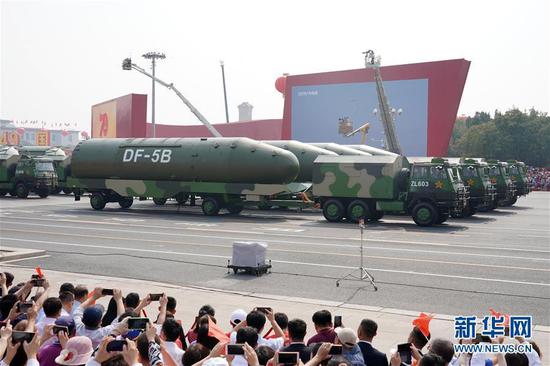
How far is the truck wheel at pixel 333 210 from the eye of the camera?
27.4 metres

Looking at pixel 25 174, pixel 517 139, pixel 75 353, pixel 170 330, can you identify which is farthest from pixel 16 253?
pixel 517 139

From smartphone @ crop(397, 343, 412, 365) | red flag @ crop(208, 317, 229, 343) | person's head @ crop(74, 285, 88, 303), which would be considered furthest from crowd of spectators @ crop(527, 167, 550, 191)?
smartphone @ crop(397, 343, 412, 365)

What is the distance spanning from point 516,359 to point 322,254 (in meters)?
13.2

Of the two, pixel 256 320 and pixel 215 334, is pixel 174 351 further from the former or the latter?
pixel 256 320

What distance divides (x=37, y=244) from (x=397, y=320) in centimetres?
1323

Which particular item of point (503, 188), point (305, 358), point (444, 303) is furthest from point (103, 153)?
point (305, 358)

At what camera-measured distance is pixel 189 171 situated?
3070 centimetres

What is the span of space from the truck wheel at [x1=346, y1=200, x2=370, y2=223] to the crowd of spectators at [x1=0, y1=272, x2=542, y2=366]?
2008cm

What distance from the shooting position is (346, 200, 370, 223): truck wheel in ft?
88.1

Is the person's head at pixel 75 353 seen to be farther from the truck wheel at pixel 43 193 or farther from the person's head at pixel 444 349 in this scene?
the truck wheel at pixel 43 193

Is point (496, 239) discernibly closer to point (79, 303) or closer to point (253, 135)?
point (79, 303)

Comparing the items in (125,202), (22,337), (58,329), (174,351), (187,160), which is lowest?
(125,202)

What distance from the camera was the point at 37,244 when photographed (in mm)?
20047

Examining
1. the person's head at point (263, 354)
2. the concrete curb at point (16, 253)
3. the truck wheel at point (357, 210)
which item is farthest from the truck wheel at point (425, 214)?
the person's head at point (263, 354)
